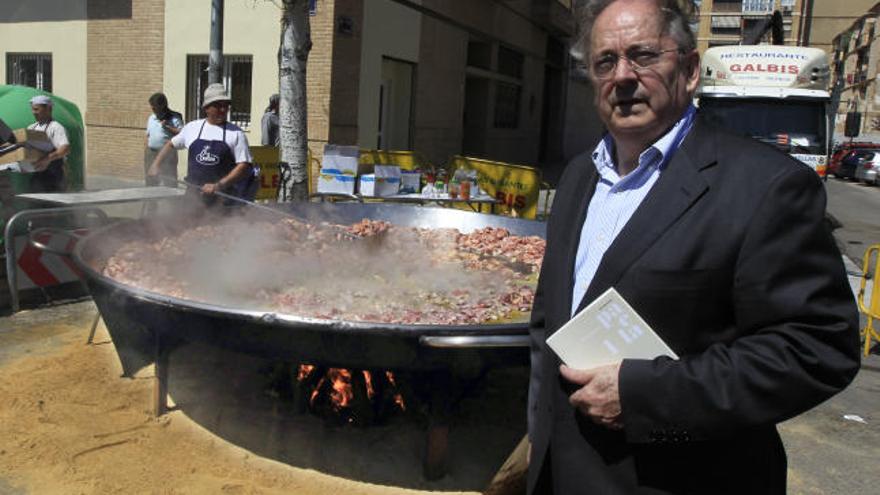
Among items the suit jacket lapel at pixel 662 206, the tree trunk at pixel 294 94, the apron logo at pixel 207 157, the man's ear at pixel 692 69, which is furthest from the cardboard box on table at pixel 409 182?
the suit jacket lapel at pixel 662 206

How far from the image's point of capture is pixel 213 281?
4.64 meters

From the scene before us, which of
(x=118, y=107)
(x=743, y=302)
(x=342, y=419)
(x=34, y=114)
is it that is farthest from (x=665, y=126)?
(x=118, y=107)

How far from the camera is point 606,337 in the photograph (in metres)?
1.72

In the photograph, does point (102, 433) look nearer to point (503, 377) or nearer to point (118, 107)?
point (503, 377)

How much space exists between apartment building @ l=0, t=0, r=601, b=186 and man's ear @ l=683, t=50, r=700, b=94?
12.9 m

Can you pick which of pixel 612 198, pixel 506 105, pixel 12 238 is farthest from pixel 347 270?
pixel 506 105

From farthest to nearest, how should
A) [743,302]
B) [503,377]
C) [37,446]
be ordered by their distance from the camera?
[503,377]
[37,446]
[743,302]

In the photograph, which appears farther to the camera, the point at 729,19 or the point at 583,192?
the point at 729,19

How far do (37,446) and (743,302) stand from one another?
395cm

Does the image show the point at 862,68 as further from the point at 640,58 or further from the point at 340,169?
the point at 640,58

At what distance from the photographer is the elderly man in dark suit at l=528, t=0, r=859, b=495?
4.99 ft

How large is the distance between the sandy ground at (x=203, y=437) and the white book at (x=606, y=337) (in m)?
2.44

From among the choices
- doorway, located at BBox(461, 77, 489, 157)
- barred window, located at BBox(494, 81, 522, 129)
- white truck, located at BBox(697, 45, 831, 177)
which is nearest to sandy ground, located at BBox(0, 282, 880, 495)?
white truck, located at BBox(697, 45, 831, 177)

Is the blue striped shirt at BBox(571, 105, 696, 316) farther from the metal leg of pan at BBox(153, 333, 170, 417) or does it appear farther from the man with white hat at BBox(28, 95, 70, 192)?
the man with white hat at BBox(28, 95, 70, 192)
